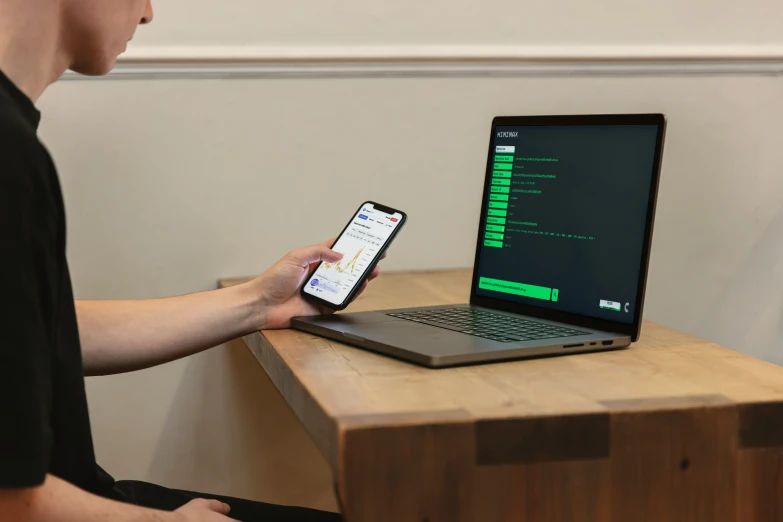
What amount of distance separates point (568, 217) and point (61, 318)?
61cm

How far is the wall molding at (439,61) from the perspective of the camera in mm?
1550

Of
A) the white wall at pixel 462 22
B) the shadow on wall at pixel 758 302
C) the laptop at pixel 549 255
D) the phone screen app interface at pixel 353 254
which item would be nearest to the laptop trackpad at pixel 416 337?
the laptop at pixel 549 255

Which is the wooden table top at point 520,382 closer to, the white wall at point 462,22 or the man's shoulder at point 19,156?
the man's shoulder at point 19,156

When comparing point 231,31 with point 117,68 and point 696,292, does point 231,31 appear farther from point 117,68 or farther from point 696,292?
point 696,292

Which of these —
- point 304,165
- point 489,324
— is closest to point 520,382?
point 489,324

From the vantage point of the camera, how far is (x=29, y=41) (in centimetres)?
79

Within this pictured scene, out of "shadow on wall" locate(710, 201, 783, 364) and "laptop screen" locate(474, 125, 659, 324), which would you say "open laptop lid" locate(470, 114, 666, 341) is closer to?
"laptop screen" locate(474, 125, 659, 324)

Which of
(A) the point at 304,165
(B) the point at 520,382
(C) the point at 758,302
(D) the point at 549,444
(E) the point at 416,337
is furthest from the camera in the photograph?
(C) the point at 758,302

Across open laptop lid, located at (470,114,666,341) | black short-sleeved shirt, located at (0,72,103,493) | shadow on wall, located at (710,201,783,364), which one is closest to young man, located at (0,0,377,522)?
black short-sleeved shirt, located at (0,72,103,493)

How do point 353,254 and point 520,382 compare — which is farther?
point 353,254

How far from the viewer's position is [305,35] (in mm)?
1593

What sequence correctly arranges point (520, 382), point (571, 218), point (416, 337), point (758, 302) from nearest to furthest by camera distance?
point (520, 382)
point (416, 337)
point (571, 218)
point (758, 302)

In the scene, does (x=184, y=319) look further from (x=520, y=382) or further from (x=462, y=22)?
(x=462, y=22)

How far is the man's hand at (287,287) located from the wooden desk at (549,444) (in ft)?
0.97
